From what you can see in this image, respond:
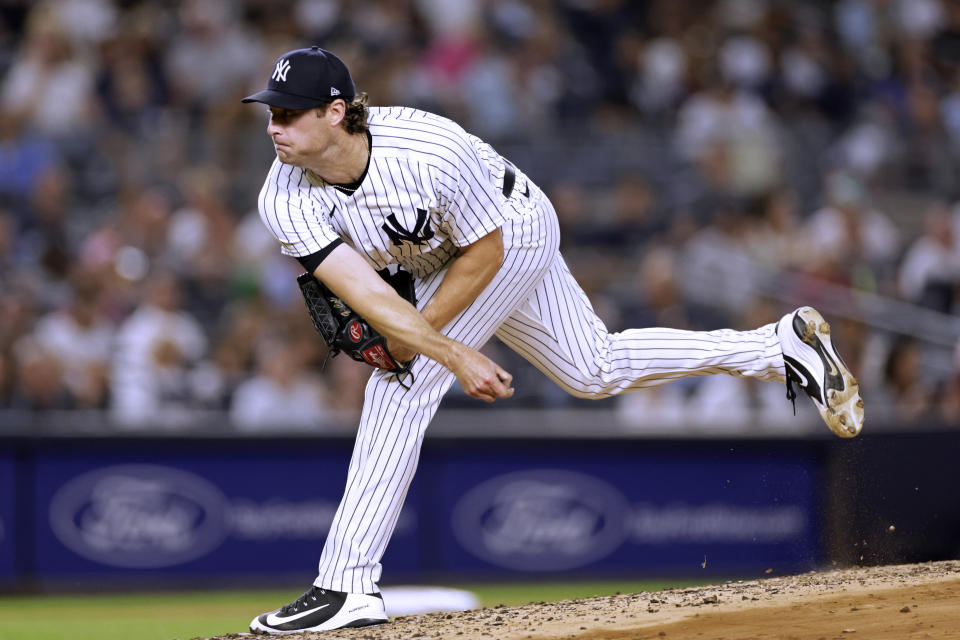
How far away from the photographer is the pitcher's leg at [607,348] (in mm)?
4984

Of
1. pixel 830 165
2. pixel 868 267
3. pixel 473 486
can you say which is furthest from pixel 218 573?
pixel 830 165

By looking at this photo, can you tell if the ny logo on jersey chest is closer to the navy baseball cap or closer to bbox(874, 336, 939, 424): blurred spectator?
the navy baseball cap

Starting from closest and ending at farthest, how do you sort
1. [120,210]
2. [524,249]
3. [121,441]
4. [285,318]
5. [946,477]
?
[524,249] < [946,477] < [121,441] < [285,318] < [120,210]

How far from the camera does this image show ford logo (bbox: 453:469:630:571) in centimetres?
912

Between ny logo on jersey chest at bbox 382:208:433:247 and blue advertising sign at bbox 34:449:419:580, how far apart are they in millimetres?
4717

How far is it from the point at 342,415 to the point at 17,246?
3017mm

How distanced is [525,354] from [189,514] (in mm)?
4422

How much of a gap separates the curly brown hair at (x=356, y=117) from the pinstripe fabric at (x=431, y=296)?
0.07m

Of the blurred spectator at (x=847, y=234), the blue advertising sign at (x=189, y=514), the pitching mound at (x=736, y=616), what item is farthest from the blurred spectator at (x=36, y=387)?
the blurred spectator at (x=847, y=234)

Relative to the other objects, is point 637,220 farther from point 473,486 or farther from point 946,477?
point 946,477

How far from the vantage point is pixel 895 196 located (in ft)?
41.8

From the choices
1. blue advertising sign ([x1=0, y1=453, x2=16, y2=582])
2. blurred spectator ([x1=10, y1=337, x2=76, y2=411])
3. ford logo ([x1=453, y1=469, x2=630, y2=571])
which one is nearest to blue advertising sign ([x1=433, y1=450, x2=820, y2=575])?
ford logo ([x1=453, y1=469, x2=630, y2=571])

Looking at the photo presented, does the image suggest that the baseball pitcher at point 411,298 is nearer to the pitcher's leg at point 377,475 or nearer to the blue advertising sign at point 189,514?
the pitcher's leg at point 377,475

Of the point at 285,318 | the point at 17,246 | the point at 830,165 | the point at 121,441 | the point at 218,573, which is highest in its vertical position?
the point at 830,165
